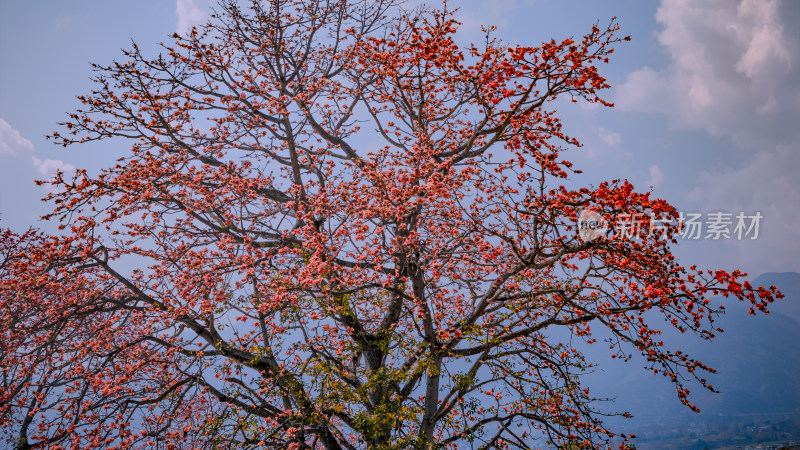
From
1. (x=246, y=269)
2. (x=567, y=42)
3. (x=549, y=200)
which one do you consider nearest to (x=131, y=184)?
(x=246, y=269)

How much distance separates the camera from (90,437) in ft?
23.4

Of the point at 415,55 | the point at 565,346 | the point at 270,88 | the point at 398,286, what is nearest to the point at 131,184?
the point at 270,88

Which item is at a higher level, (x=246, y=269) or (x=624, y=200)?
(x=246, y=269)

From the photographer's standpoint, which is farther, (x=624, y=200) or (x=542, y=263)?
(x=542, y=263)

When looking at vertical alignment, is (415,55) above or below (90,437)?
above

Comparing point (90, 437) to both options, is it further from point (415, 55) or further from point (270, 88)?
point (415, 55)

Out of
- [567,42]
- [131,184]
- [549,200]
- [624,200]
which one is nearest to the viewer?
[624,200]

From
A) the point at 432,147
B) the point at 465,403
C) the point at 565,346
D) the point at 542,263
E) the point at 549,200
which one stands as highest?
the point at 432,147

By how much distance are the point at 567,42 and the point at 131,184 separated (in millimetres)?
7516

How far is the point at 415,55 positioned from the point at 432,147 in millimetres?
1800

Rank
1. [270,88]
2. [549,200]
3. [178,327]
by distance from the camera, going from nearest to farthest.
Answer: [549,200]
[178,327]
[270,88]

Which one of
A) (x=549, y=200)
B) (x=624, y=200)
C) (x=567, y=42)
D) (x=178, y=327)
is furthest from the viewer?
(x=178, y=327)

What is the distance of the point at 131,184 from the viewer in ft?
25.6

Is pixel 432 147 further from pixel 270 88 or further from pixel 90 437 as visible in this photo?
pixel 90 437
